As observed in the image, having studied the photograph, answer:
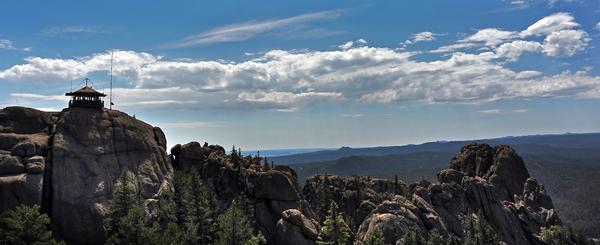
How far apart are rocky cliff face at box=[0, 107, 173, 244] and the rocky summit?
17 centimetres

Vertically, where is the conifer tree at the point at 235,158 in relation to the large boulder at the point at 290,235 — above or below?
above

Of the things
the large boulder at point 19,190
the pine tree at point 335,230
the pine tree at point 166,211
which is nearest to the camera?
the large boulder at point 19,190

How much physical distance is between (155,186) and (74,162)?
15788mm

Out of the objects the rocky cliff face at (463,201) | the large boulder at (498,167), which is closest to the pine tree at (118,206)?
the rocky cliff face at (463,201)

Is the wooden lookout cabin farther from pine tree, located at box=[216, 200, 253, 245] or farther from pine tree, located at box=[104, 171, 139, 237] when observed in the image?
pine tree, located at box=[216, 200, 253, 245]

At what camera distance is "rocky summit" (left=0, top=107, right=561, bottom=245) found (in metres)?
84.1

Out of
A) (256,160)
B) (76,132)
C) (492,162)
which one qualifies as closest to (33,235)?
(76,132)

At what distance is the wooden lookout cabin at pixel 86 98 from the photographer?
100062mm

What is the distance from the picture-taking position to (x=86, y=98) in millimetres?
101438

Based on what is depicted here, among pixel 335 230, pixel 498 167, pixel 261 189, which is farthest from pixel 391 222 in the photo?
pixel 498 167

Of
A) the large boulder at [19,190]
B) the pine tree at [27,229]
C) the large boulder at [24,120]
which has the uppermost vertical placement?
the large boulder at [24,120]

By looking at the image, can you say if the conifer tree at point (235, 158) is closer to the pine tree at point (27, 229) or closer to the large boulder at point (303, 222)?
the large boulder at point (303, 222)

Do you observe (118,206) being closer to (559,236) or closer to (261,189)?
(261,189)

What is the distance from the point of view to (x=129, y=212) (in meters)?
75.6
